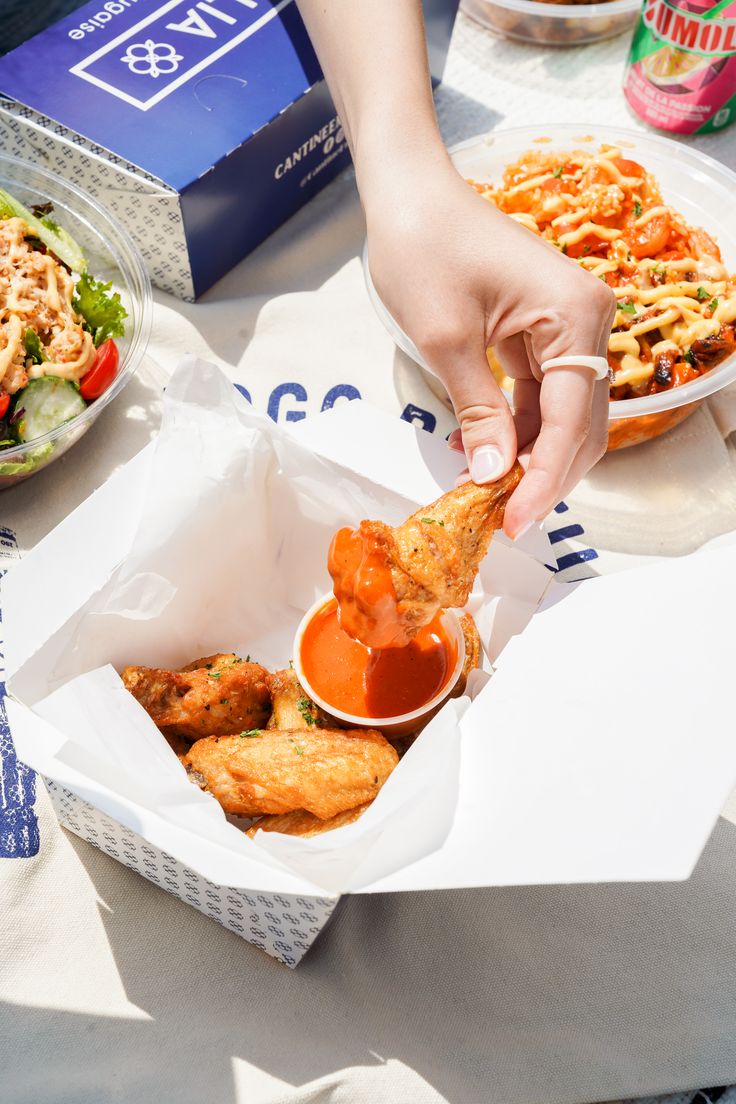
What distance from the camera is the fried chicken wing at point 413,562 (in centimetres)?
192

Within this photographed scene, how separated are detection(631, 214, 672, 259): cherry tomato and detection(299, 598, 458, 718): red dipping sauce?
4.90ft

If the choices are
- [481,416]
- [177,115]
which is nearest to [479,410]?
[481,416]

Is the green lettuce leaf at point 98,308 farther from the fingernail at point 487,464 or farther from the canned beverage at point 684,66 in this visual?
the canned beverage at point 684,66

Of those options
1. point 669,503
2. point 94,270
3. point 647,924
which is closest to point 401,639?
point 647,924

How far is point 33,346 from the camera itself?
8.94 ft

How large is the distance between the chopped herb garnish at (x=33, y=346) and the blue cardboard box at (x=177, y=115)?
611 mm

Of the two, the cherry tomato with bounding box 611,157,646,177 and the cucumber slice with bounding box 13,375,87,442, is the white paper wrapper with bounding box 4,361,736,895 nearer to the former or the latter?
the cucumber slice with bounding box 13,375,87,442

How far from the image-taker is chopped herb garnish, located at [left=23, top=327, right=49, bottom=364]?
2715 millimetres

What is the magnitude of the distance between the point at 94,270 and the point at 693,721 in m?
2.58

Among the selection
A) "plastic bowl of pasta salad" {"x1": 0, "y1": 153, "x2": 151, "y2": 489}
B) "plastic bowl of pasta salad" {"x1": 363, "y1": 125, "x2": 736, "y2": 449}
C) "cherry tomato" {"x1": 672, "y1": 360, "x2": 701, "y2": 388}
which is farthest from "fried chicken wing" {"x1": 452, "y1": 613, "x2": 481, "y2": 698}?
"plastic bowl of pasta salad" {"x1": 0, "y1": 153, "x2": 151, "y2": 489}

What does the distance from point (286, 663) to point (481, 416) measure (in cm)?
98

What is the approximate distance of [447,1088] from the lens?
76.1 inches

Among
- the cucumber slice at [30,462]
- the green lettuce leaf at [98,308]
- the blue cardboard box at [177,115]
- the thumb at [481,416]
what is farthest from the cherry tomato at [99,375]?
the thumb at [481,416]

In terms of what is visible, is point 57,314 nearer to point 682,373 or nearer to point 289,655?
point 289,655
